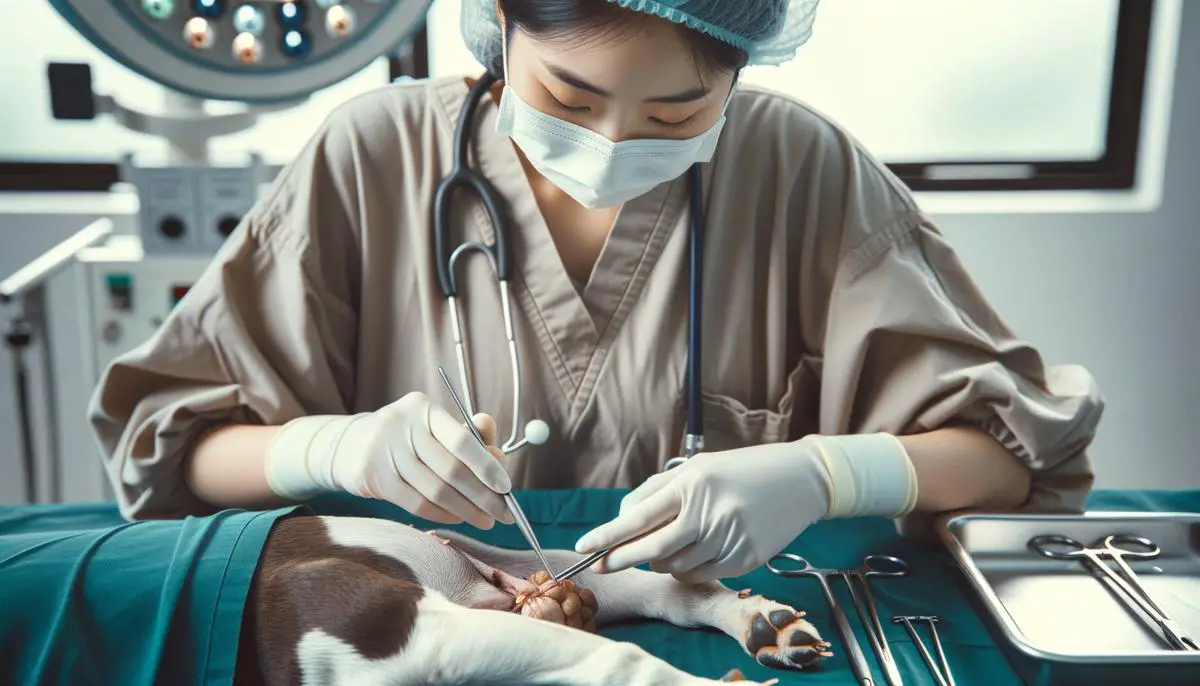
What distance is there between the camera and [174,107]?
165cm

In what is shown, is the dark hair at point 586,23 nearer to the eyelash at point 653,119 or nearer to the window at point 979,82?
the eyelash at point 653,119

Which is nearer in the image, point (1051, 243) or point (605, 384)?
point (605, 384)

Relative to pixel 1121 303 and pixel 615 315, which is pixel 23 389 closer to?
pixel 615 315

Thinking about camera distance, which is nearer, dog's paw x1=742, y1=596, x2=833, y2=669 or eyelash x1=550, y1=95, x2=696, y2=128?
dog's paw x1=742, y1=596, x2=833, y2=669

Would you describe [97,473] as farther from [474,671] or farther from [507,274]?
[474,671]

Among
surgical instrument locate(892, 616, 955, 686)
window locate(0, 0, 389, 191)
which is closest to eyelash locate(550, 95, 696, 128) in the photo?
surgical instrument locate(892, 616, 955, 686)

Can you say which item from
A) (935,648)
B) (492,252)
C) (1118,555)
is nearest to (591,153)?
(492,252)

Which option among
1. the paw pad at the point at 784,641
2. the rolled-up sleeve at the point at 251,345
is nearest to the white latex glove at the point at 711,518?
the paw pad at the point at 784,641

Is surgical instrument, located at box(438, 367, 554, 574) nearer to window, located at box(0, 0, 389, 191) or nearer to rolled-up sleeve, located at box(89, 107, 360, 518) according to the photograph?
rolled-up sleeve, located at box(89, 107, 360, 518)

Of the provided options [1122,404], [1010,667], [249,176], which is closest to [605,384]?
[1010,667]

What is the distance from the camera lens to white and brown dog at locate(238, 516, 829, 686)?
705 millimetres

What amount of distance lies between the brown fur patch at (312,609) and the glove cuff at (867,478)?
18.6 inches

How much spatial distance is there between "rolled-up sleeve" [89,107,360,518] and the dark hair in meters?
0.36

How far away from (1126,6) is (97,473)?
110 inches
